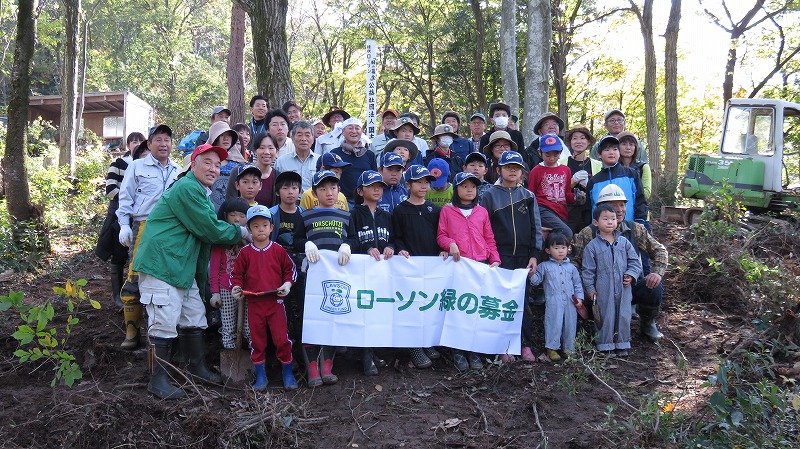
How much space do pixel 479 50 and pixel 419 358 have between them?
57.3 feet

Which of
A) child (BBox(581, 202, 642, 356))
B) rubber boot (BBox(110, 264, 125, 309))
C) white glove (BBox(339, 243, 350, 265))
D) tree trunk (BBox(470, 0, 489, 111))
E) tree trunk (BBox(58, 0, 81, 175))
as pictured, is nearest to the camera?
white glove (BBox(339, 243, 350, 265))

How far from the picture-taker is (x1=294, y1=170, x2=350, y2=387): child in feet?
17.9

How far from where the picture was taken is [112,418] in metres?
4.26

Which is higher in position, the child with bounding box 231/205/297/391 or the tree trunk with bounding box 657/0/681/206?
the tree trunk with bounding box 657/0/681/206

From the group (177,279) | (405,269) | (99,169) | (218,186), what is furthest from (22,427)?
(99,169)

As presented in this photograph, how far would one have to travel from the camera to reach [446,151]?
7.57 m

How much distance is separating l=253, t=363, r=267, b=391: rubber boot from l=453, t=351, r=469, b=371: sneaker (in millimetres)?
1804

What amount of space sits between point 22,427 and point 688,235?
28.2 feet

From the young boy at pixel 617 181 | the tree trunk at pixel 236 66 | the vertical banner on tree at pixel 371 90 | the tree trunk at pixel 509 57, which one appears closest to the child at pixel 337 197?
the young boy at pixel 617 181

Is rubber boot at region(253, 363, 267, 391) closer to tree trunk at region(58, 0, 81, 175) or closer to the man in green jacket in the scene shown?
the man in green jacket

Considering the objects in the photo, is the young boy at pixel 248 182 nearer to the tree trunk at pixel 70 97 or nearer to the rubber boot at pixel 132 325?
the rubber boot at pixel 132 325

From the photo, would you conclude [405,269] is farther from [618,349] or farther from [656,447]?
[656,447]

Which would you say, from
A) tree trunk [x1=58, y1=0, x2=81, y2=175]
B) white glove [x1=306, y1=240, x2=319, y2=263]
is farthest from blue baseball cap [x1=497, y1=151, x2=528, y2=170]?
tree trunk [x1=58, y1=0, x2=81, y2=175]

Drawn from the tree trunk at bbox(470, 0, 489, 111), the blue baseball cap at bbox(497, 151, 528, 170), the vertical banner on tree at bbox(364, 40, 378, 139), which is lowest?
the blue baseball cap at bbox(497, 151, 528, 170)
